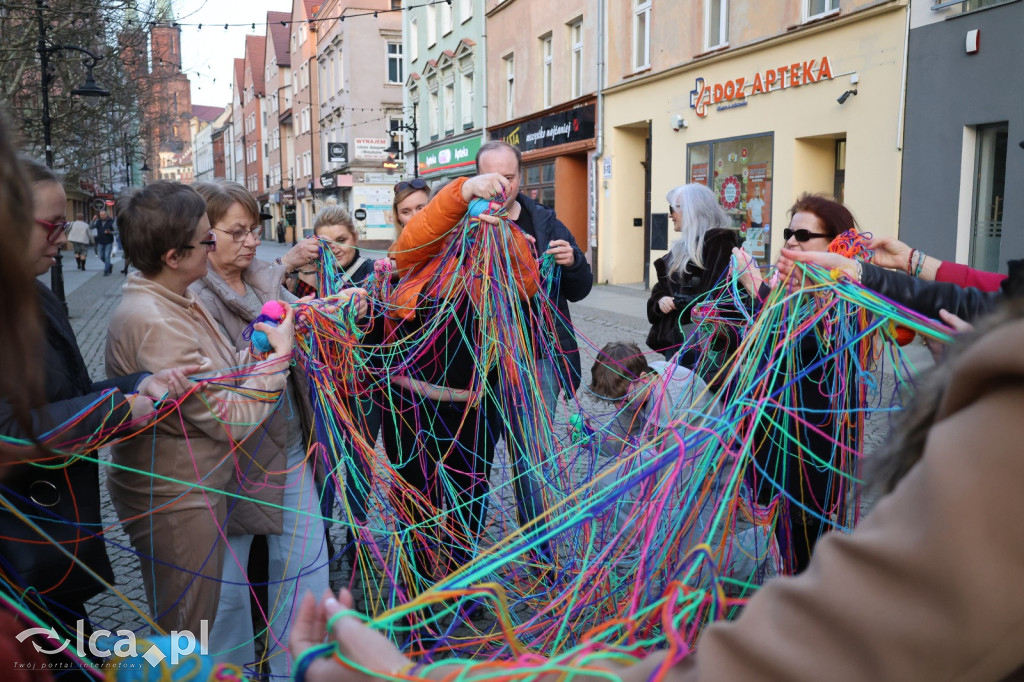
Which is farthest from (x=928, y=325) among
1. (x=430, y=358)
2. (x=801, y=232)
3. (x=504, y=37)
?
(x=504, y=37)

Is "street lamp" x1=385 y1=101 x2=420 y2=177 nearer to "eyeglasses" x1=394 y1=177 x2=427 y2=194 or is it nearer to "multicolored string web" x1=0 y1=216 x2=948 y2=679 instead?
"eyeglasses" x1=394 y1=177 x2=427 y2=194

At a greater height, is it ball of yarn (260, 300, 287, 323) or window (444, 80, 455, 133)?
window (444, 80, 455, 133)

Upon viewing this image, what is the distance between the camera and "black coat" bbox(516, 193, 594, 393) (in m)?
3.23

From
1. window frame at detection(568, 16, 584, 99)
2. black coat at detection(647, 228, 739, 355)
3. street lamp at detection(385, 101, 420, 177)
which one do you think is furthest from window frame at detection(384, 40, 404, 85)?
black coat at detection(647, 228, 739, 355)

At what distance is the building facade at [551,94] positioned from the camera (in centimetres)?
1535

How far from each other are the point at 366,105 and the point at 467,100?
12.4 meters

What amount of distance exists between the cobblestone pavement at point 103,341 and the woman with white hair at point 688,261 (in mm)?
397

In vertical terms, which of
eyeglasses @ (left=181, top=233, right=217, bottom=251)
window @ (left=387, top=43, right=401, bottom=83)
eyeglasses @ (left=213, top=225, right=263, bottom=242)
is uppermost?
window @ (left=387, top=43, right=401, bottom=83)

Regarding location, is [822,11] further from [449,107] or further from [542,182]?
[449,107]

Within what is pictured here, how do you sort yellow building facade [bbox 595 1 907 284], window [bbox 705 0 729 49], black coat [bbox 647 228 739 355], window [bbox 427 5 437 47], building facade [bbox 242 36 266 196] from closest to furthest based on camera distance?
black coat [bbox 647 228 739 355], yellow building facade [bbox 595 1 907 284], window [bbox 705 0 729 49], window [bbox 427 5 437 47], building facade [bbox 242 36 266 196]

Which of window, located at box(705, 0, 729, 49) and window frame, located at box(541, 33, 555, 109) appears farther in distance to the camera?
window frame, located at box(541, 33, 555, 109)

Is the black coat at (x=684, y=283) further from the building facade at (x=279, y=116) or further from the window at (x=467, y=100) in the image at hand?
the building facade at (x=279, y=116)

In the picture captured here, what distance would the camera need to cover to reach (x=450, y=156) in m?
22.9

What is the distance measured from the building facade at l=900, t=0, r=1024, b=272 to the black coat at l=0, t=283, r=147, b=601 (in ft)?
25.7
